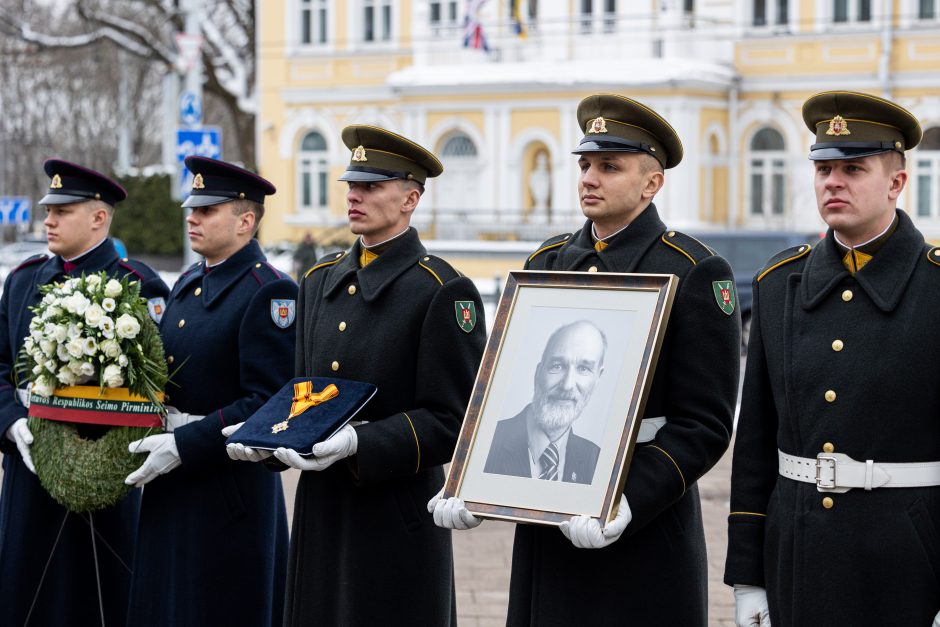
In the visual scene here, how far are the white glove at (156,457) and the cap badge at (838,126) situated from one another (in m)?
2.68

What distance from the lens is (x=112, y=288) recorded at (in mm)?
5754

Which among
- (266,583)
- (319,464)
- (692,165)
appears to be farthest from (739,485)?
(692,165)

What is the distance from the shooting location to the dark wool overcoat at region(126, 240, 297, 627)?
5.66 meters

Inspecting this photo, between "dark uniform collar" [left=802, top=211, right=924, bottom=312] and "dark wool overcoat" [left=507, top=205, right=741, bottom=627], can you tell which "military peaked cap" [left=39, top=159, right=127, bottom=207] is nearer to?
"dark wool overcoat" [left=507, top=205, right=741, bottom=627]

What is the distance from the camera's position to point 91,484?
5.64m

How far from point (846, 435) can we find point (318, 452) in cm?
162

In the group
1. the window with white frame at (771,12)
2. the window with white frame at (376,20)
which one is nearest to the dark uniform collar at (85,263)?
the window with white frame at (771,12)

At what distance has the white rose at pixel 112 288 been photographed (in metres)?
5.75

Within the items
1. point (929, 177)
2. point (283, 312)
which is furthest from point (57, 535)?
point (929, 177)

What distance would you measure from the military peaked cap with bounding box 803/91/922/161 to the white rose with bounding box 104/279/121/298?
111 inches

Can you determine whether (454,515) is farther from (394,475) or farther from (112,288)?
(112,288)

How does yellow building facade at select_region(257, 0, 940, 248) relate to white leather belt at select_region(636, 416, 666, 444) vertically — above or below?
above

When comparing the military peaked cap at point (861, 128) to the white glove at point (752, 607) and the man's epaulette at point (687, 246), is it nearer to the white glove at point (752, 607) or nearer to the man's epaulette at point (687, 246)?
the man's epaulette at point (687, 246)

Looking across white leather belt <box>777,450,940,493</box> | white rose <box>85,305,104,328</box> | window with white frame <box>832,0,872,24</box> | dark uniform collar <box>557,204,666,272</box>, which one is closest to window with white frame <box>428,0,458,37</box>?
window with white frame <box>832,0,872,24</box>
